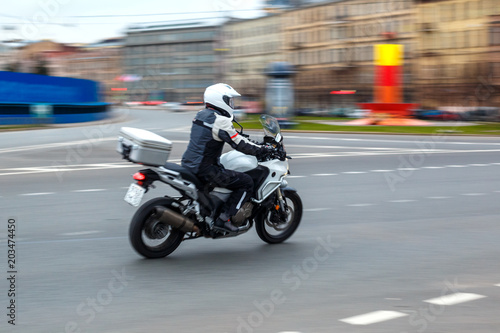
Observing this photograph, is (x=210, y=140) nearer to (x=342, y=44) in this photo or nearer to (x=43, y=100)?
(x=43, y=100)

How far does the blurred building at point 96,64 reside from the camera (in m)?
152

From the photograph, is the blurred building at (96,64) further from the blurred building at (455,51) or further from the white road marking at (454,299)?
the white road marking at (454,299)

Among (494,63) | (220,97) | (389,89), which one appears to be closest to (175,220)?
(220,97)

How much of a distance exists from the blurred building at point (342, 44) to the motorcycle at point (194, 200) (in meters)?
69.7

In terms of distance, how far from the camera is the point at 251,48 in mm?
120188

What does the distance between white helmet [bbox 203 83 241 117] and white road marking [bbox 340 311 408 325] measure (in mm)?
2629

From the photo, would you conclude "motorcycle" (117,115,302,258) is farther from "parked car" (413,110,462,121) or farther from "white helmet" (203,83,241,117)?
"parked car" (413,110,462,121)

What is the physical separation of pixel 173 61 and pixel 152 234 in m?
146

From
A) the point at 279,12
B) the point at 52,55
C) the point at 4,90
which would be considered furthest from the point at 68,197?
the point at 52,55

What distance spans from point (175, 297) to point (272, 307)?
0.78 metres

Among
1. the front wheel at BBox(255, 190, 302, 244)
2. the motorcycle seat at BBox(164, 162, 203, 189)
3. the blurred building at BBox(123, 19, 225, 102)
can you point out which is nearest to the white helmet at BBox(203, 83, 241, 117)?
the motorcycle seat at BBox(164, 162, 203, 189)

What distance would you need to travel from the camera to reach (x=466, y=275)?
20.4 ft

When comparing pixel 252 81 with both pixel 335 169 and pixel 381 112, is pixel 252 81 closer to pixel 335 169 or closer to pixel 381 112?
pixel 381 112

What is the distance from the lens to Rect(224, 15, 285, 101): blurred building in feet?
A: 367
